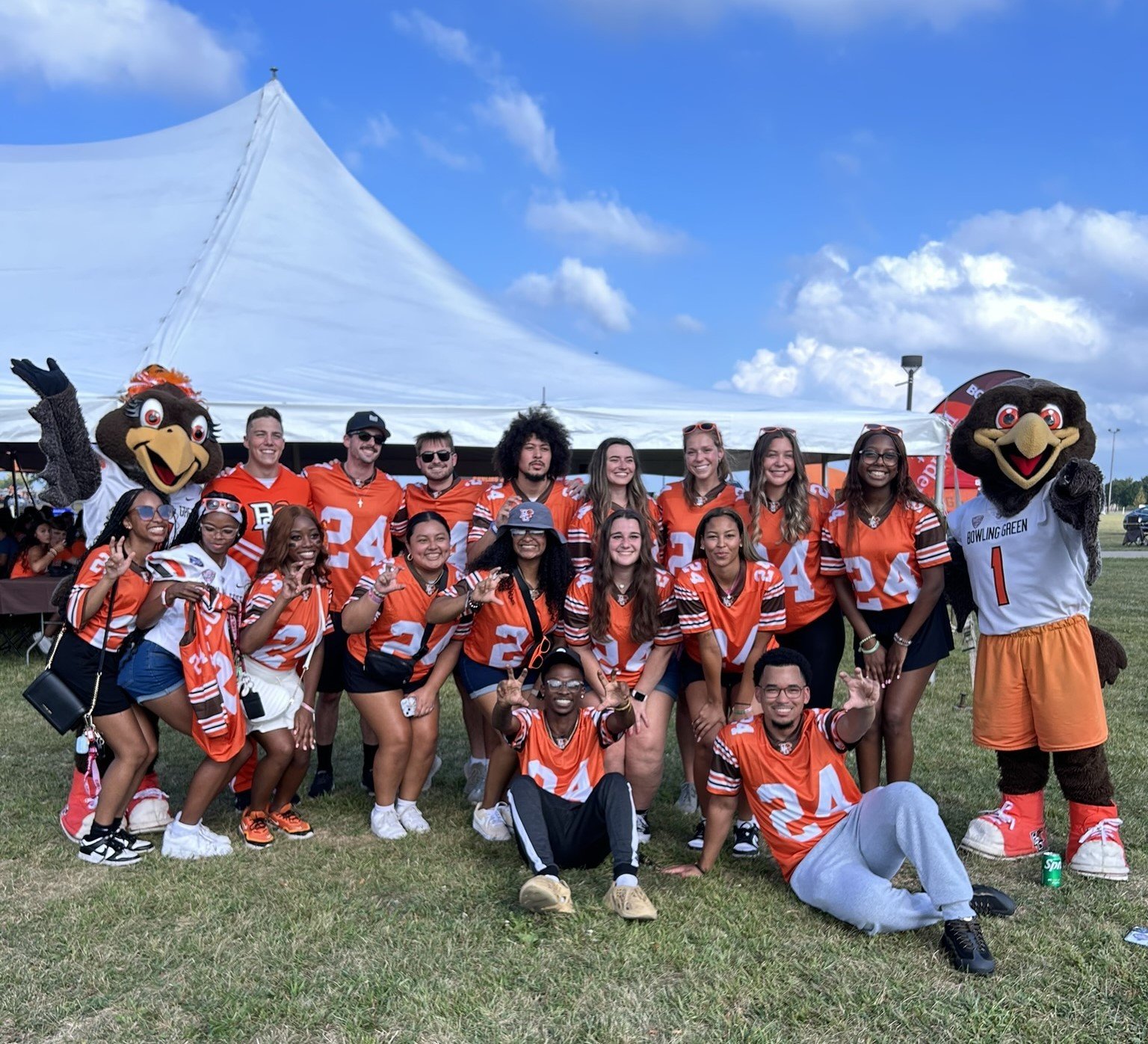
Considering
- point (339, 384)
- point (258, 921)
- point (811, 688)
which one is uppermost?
point (339, 384)

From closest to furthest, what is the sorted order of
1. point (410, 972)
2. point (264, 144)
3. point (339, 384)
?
point (410, 972), point (339, 384), point (264, 144)

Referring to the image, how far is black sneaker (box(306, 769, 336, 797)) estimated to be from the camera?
192 inches

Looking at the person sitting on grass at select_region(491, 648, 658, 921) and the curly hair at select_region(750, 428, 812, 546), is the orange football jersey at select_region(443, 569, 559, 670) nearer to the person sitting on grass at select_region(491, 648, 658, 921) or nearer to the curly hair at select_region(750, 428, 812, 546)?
the person sitting on grass at select_region(491, 648, 658, 921)

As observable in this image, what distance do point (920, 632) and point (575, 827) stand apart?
63.8 inches

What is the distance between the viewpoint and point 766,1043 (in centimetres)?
256

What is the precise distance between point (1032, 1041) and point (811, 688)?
1820 mm

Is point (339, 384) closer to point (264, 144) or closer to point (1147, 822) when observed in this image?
point (264, 144)

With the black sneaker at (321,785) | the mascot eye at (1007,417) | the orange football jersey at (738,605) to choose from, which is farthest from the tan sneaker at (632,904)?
the mascot eye at (1007,417)

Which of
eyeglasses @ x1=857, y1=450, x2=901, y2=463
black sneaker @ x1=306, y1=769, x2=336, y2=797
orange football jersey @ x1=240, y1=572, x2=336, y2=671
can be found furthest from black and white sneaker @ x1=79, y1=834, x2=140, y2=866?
eyeglasses @ x1=857, y1=450, x2=901, y2=463

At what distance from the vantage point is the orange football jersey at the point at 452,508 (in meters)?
4.73

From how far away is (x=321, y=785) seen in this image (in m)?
4.90

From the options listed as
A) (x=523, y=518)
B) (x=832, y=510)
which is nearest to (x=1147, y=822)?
(x=832, y=510)

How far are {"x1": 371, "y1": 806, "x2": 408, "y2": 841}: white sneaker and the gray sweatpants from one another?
1.73m

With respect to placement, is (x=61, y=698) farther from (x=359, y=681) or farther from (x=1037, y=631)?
(x=1037, y=631)
